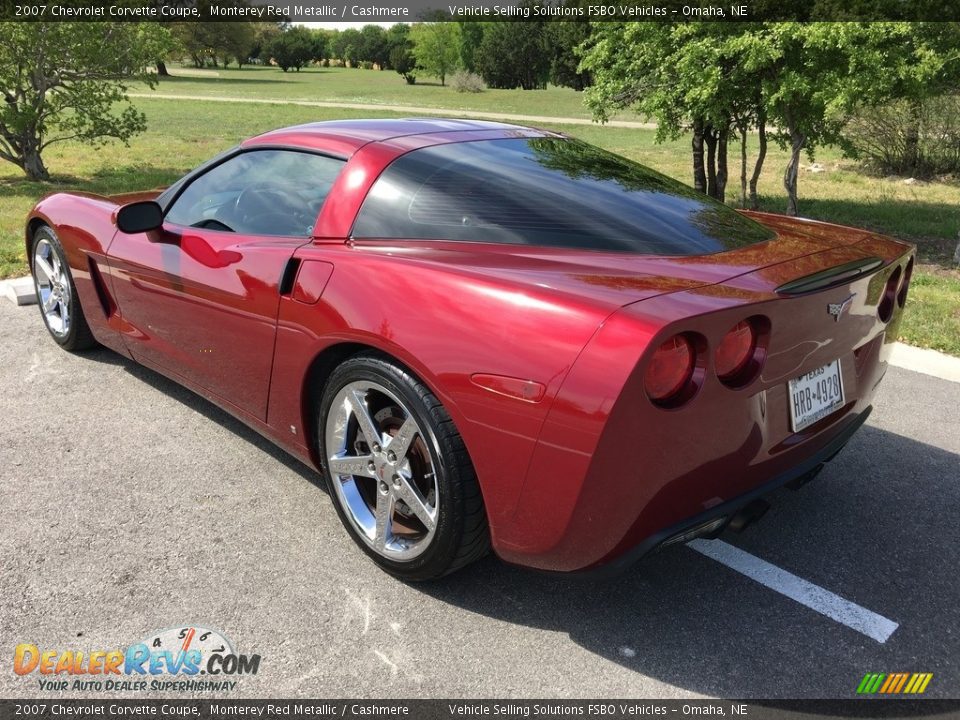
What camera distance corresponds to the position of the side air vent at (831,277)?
2277 millimetres

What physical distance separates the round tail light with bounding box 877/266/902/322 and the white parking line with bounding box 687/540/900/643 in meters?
0.95

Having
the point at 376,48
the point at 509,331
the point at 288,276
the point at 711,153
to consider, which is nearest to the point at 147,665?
the point at 288,276

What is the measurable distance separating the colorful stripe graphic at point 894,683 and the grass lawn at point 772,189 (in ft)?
11.7

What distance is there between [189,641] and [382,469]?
2.54 feet

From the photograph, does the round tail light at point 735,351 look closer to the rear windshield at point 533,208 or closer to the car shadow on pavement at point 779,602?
the rear windshield at point 533,208

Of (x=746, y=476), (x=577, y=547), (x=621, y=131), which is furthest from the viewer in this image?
(x=621, y=131)

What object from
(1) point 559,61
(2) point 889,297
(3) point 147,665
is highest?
(1) point 559,61

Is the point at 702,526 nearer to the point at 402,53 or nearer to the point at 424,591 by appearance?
the point at 424,591

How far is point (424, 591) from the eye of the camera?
2.67m

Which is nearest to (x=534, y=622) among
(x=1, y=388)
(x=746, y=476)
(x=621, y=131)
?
(x=746, y=476)

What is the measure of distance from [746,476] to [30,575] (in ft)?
7.74

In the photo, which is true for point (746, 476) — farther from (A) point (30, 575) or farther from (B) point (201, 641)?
(A) point (30, 575)

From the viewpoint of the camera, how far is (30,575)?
273cm

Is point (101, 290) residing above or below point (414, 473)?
above
